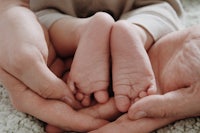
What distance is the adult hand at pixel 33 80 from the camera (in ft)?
2.13

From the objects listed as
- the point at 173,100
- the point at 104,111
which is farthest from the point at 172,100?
the point at 104,111

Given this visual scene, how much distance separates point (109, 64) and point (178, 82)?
12 cm

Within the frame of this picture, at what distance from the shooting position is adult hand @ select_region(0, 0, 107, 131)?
0.65 meters

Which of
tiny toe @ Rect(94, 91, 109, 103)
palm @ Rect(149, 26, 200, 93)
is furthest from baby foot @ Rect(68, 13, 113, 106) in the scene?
palm @ Rect(149, 26, 200, 93)

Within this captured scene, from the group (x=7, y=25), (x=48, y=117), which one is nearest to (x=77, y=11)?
(x=7, y=25)

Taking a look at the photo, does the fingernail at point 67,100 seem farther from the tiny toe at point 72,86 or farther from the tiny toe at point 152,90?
the tiny toe at point 152,90

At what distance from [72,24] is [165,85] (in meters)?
0.22

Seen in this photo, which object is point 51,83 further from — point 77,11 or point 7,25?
point 77,11

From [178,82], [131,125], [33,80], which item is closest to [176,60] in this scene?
[178,82]

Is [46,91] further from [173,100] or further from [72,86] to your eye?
[173,100]

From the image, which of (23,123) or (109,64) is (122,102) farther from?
(23,123)

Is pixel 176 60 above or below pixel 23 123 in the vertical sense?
above

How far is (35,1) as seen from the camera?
0.90 meters

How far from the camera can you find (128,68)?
25.6 inches
